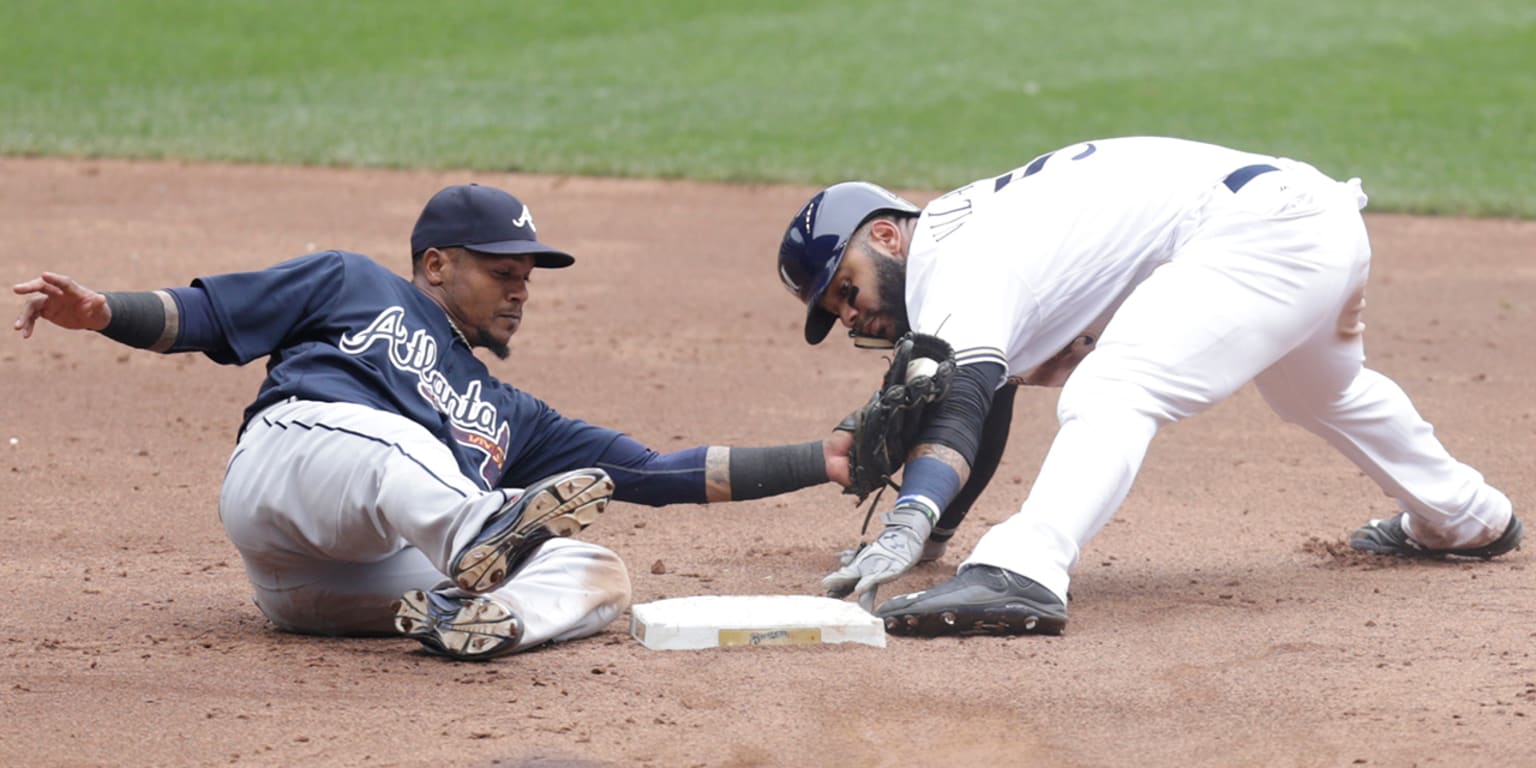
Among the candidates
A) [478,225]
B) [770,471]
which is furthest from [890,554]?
[478,225]

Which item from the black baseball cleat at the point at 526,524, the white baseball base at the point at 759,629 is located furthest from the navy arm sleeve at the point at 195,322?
the white baseball base at the point at 759,629

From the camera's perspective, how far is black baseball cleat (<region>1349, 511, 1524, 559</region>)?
187 inches

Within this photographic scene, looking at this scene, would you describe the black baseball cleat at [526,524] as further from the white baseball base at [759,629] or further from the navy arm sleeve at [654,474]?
the navy arm sleeve at [654,474]

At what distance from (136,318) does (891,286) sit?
5.69 ft

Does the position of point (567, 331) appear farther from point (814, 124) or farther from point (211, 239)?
point (814, 124)

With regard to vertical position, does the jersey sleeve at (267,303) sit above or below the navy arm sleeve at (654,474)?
above

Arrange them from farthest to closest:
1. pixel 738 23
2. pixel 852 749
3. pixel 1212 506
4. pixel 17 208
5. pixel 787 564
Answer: pixel 738 23 → pixel 17 208 → pixel 1212 506 → pixel 787 564 → pixel 852 749

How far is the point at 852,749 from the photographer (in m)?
3.21

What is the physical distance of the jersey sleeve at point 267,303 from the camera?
3930mm

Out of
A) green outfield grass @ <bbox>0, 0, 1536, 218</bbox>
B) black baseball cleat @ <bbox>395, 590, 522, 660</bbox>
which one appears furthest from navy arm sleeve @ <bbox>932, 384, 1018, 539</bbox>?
green outfield grass @ <bbox>0, 0, 1536, 218</bbox>

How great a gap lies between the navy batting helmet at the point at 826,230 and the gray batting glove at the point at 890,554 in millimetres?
708

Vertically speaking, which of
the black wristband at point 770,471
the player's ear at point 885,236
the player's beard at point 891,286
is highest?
the player's ear at point 885,236

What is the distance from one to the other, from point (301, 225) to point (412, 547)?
6.37 metres

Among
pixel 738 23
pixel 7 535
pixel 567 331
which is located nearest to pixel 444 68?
pixel 738 23
